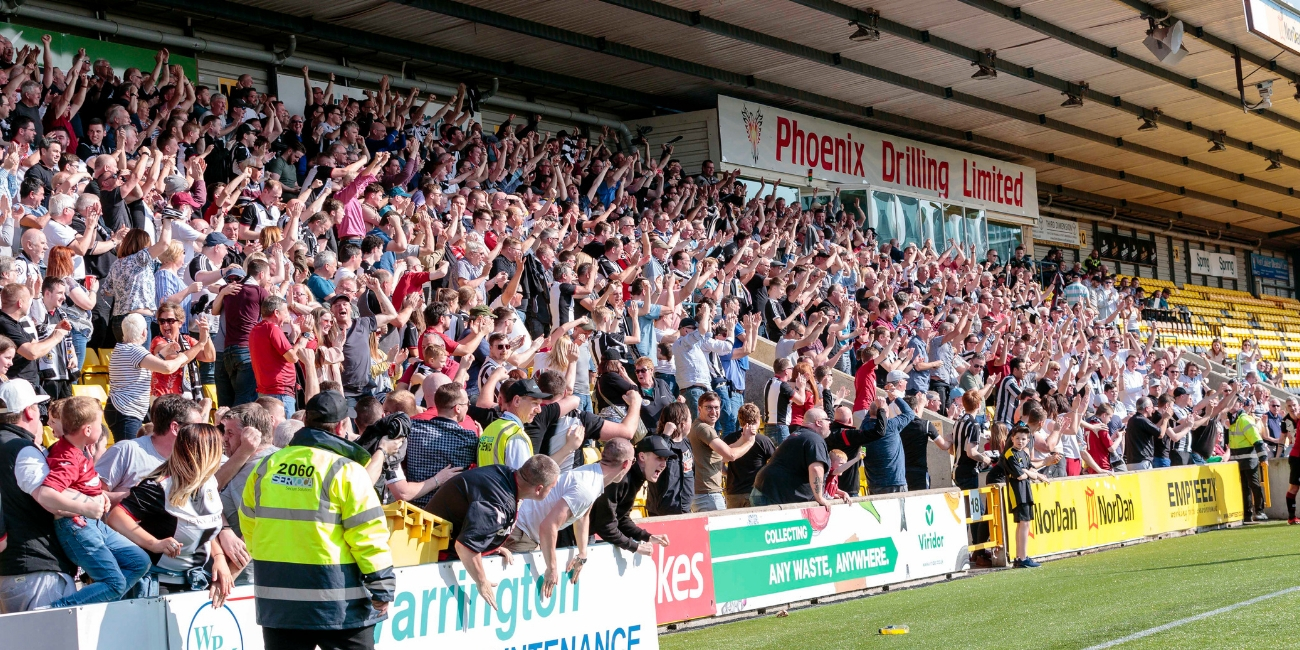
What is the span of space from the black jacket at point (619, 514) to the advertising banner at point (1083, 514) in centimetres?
616

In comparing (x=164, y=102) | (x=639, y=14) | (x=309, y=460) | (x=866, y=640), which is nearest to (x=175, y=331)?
(x=309, y=460)

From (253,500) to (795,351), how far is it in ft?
31.6

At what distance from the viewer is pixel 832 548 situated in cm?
1030

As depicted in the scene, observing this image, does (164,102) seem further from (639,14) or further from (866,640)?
(866,640)

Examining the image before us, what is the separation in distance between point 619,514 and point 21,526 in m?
3.44

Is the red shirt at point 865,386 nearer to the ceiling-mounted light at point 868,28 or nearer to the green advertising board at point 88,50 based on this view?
the ceiling-mounted light at point 868,28

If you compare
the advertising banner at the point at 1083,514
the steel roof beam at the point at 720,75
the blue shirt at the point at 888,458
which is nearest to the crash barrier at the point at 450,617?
the blue shirt at the point at 888,458

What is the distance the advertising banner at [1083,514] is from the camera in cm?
1301

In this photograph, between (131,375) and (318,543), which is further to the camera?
(131,375)

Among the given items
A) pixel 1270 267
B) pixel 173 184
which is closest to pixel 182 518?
pixel 173 184

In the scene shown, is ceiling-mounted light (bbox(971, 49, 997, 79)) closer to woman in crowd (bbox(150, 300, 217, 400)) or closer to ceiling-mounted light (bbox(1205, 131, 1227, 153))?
ceiling-mounted light (bbox(1205, 131, 1227, 153))

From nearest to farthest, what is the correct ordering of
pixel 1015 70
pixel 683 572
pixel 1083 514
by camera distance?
pixel 683 572
pixel 1083 514
pixel 1015 70

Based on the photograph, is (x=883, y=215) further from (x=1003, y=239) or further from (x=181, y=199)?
(x=181, y=199)

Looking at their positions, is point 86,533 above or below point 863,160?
below
